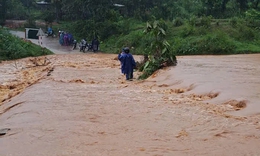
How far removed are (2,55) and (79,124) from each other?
17186 millimetres

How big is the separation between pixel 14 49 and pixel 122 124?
701 inches

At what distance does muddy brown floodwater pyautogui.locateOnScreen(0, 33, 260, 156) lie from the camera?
5.29 meters

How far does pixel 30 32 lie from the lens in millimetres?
28047

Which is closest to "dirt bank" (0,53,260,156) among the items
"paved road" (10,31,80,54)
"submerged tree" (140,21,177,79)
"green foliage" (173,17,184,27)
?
"submerged tree" (140,21,177,79)

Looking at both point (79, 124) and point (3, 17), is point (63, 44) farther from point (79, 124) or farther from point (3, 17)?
point (79, 124)

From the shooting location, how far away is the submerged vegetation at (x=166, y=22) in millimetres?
23984

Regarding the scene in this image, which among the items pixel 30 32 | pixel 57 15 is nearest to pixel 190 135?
pixel 30 32

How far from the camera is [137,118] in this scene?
6988 mm

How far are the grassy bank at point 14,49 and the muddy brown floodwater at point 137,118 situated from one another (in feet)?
38.9

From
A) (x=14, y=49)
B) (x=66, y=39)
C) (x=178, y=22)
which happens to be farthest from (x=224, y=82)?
(x=66, y=39)

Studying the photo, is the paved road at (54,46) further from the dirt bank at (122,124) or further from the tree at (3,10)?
the dirt bank at (122,124)

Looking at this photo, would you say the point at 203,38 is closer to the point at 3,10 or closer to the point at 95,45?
the point at 95,45

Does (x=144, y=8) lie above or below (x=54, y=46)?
above

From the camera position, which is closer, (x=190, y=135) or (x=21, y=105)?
(x=190, y=135)
